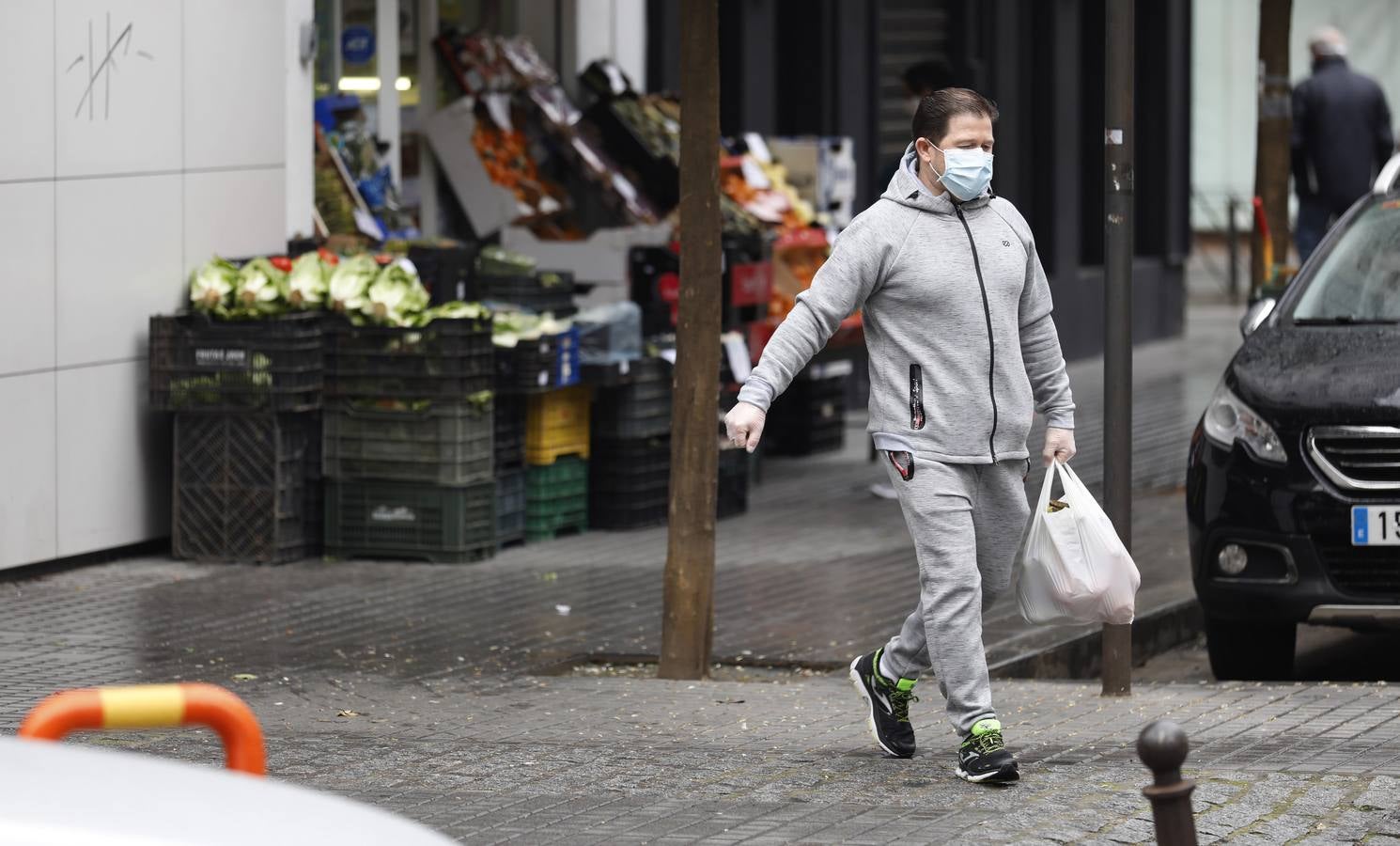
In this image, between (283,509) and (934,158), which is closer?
Result: (934,158)

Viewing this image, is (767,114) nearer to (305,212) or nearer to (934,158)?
(305,212)

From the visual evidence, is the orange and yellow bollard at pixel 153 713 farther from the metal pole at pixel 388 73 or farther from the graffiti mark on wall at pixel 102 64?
the metal pole at pixel 388 73

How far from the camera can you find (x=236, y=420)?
10250 millimetres

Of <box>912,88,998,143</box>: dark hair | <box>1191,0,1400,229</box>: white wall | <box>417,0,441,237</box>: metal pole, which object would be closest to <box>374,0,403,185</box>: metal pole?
<box>417,0,441,237</box>: metal pole

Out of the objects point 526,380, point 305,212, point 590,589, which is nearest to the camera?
point 590,589

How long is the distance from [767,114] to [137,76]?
6803 mm

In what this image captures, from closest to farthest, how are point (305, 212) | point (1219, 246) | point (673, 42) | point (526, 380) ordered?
point (526, 380) < point (305, 212) < point (673, 42) < point (1219, 246)

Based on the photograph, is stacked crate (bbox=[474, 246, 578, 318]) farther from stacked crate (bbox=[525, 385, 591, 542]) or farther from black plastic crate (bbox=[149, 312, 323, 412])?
black plastic crate (bbox=[149, 312, 323, 412])

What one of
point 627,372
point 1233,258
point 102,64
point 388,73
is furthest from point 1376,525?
point 1233,258

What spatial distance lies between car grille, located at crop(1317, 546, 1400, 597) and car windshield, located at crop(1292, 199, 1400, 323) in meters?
1.06

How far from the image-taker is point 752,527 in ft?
38.3

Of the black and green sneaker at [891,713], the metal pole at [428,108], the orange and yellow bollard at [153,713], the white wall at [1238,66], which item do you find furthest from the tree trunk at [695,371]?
the white wall at [1238,66]

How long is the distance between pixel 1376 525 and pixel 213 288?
5.21 m

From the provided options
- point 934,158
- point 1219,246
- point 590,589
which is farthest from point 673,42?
point 1219,246
